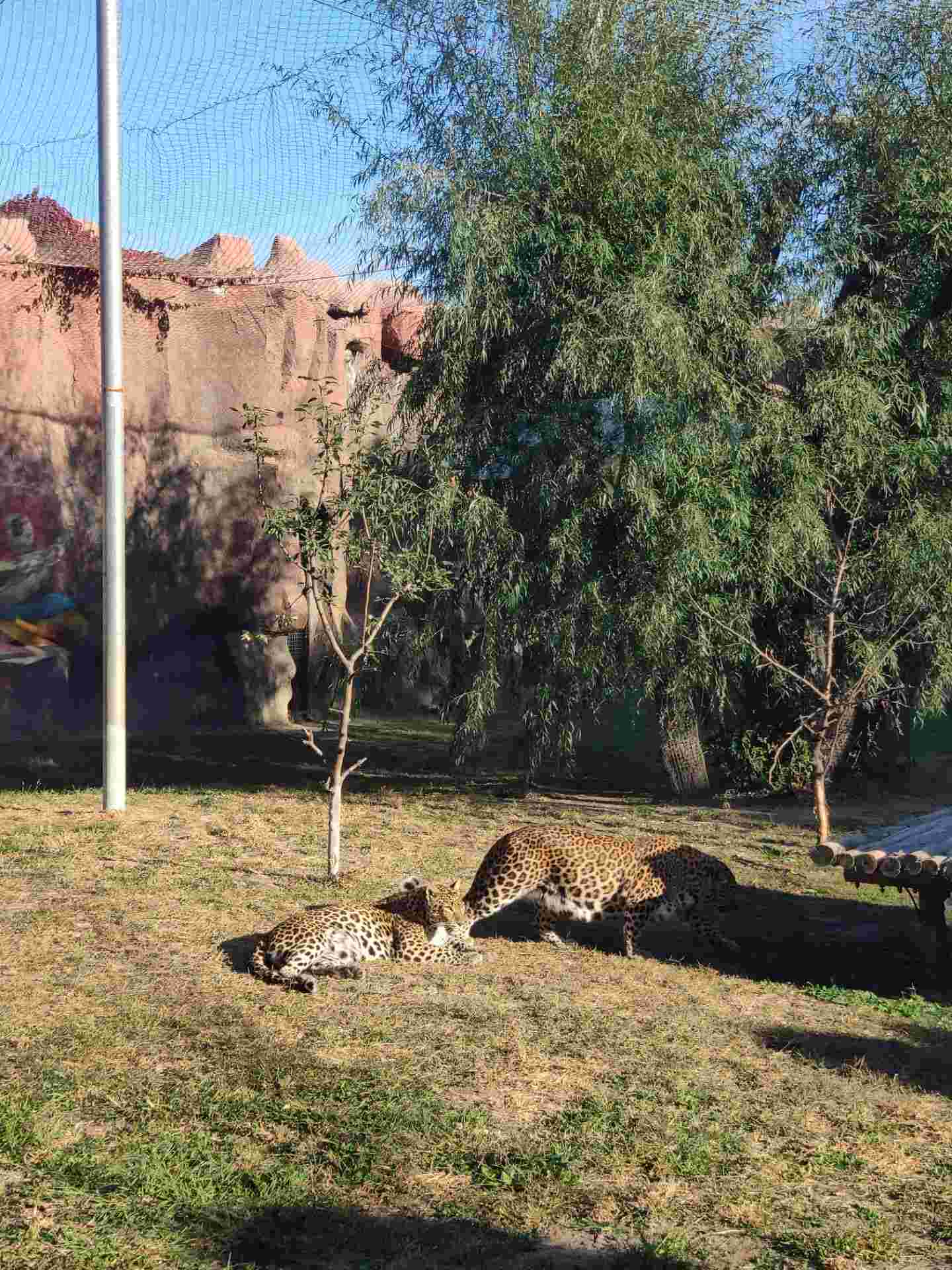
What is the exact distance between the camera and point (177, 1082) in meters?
5.75

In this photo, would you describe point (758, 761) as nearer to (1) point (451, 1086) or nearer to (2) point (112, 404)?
(2) point (112, 404)

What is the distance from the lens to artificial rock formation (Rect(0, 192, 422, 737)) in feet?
58.0

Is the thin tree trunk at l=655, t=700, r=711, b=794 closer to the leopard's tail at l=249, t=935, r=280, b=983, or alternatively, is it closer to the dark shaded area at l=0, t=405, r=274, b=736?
the dark shaded area at l=0, t=405, r=274, b=736

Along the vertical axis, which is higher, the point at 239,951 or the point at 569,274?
the point at 569,274

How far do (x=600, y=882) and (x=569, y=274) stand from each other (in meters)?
6.23

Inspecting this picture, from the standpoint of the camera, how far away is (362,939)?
7781 mm

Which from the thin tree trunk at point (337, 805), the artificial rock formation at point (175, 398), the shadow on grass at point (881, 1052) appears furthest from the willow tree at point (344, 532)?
the artificial rock formation at point (175, 398)

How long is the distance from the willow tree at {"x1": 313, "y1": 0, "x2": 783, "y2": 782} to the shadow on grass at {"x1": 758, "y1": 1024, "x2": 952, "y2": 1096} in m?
5.89

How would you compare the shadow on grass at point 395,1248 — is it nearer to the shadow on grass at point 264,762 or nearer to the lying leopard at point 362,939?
the lying leopard at point 362,939

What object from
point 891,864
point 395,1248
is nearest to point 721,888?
point 891,864

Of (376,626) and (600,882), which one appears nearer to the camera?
(600,882)

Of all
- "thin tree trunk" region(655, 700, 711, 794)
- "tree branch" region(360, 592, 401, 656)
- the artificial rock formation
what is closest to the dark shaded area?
the artificial rock formation

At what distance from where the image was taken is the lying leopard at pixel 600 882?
27.9 feet

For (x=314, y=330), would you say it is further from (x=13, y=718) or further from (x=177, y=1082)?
(x=177, y=1082)
